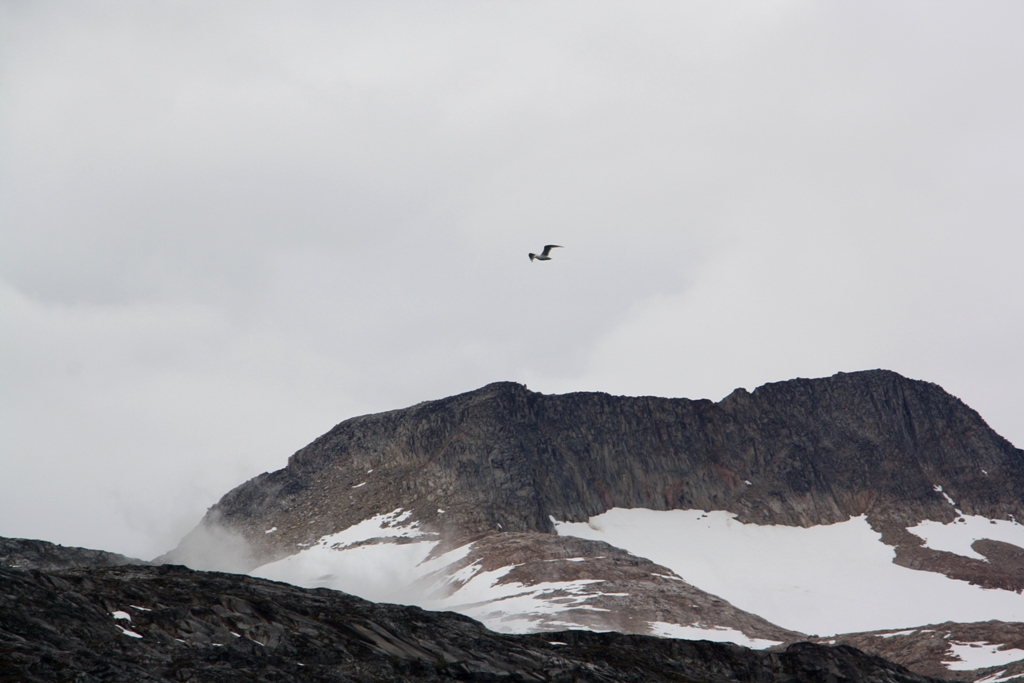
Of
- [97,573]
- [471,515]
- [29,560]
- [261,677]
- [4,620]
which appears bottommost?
[261,677]

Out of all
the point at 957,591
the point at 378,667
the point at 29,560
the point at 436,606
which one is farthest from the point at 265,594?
the point at 957,591

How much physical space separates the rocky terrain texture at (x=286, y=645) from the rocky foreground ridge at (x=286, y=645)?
0.11m

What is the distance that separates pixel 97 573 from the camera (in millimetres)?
79625

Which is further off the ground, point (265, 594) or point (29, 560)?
point (29, 560)

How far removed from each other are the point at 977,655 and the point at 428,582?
78127 millimetres

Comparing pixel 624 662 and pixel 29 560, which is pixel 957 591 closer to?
pixel 624 662

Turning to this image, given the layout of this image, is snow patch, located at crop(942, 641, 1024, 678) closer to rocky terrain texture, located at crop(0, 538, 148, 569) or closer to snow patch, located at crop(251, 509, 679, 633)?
snow patch, located at crop(251, 509, 679, 633)

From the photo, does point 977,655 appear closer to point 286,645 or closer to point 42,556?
point 286,645

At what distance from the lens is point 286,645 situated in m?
69.4

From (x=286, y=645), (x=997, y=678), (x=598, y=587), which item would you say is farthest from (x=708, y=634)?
(x=286, y=645)

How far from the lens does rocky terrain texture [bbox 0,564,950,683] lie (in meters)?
61.1

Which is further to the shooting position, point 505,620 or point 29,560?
point 505,620

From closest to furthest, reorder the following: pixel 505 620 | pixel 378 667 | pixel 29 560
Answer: pixel 378 667
pixel 29 560
pixel 505 620

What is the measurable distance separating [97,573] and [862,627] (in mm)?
129438
